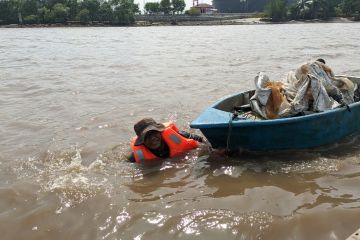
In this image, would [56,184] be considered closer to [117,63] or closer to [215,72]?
[215,72]

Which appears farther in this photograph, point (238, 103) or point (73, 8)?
point (73, 8)

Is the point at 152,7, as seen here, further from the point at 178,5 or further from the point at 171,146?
the point at 171,146

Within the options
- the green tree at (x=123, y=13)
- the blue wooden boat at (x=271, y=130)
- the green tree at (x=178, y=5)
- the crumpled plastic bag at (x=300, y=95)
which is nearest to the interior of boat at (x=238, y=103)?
the crumpled plastic bag at (x=300, y=95)

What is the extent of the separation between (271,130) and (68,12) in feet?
311

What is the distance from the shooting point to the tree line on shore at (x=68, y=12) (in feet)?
300

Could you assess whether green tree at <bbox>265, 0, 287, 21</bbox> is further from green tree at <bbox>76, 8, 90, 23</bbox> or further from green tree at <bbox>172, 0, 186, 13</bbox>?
green tree at <bbox>76, 8, 90, 23</bbox>

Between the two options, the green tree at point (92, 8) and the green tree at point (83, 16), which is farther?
the green tree at point (92, 8)

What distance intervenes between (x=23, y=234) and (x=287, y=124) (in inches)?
139

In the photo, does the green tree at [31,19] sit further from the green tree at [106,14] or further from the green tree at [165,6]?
the green tree at [165,6]

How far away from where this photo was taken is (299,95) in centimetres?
644

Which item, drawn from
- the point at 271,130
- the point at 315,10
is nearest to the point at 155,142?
the point at 271,130

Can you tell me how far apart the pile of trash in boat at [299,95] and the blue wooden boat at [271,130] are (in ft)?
0.80

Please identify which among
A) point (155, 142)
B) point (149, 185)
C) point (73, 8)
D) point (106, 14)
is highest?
point (73, 8)

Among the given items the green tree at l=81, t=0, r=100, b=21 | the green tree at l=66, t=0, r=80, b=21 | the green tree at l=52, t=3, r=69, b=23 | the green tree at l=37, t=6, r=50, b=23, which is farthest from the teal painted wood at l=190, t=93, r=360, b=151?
the green tree at l=66, t=0, r=80, b=21
